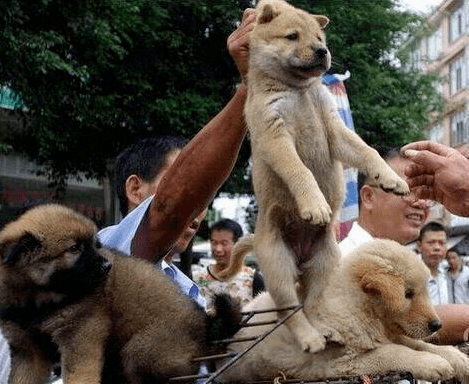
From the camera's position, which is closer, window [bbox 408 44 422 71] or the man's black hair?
the man's black hair

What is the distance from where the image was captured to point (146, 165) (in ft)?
14.7

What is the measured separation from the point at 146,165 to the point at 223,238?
5.76 m

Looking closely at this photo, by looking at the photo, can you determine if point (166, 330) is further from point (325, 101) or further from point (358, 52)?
point (358, 52)

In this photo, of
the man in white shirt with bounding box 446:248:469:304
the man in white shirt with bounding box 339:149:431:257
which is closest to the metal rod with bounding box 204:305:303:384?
the man in white shirt with bounding box 339:149:431:257

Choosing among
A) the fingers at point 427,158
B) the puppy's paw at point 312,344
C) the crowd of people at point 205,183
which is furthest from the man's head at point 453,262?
the puppy's paw at point 312,344

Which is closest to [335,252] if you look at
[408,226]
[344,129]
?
[344,129]

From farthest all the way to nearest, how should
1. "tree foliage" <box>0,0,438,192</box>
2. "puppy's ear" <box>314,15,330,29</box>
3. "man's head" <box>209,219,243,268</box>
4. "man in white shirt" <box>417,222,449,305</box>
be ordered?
"tree foliage" <box>0,0,438,192</box> → "man's head" <box>209,219,243,268</box> → "man in white shirt" <box>417,222,449,305</box> → "puppy's ear" <box>314,15,330,29</box>

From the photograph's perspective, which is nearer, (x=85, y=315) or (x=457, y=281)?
(x=85, y=315)

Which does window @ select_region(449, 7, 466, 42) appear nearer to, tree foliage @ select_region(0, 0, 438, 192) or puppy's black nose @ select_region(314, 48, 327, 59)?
tree foliage @ select_region(0, 0, 438, 192)

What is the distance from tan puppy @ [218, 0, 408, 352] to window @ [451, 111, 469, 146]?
47.8 meters

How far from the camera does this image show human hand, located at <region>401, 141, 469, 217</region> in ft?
11.4

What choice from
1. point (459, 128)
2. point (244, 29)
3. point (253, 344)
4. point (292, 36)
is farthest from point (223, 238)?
point (459, 128)

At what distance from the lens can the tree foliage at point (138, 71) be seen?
14.4 m

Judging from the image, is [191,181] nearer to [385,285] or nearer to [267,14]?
[267,14]
